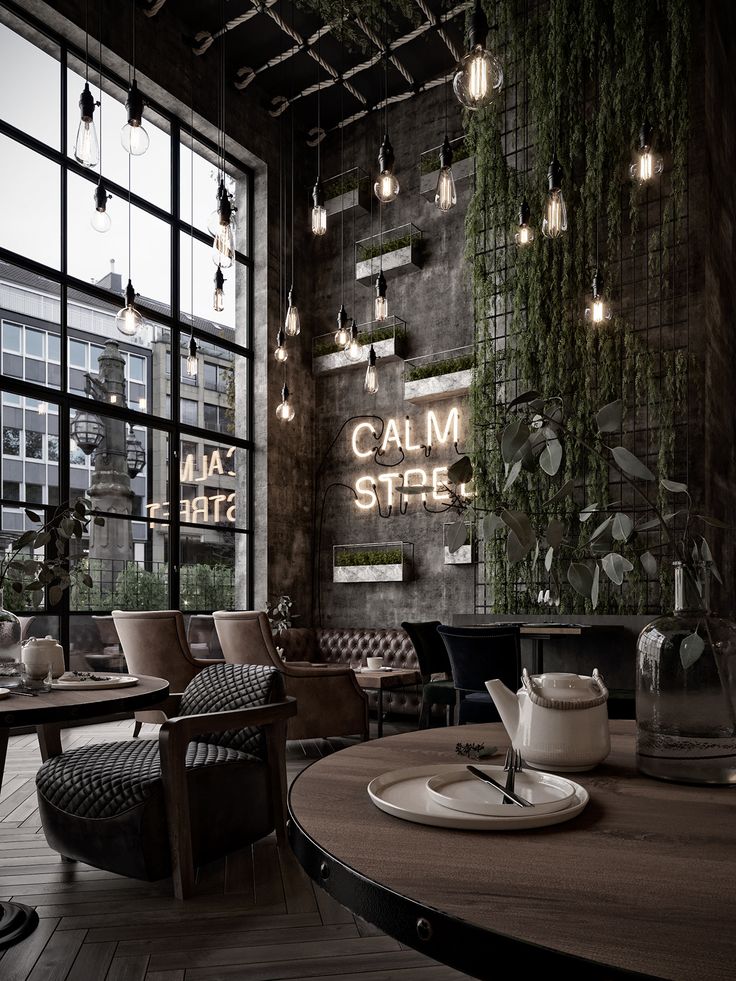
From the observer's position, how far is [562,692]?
1149mm

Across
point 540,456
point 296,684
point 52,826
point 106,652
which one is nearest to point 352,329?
point 296,684

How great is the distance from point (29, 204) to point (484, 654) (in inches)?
210

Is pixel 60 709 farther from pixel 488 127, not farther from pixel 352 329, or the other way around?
pixel 488 127

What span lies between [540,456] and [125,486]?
6.51m

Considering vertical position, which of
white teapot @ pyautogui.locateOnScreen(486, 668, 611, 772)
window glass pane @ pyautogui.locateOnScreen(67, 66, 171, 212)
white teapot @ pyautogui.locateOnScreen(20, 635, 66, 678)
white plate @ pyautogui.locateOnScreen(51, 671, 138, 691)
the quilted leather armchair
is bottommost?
the quilted leather armchair

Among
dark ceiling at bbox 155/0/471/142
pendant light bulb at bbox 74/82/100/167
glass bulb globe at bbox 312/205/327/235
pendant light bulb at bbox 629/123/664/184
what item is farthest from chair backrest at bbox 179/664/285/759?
dark ceiling at bbox 155/0/471/142

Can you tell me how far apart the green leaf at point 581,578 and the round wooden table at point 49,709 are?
1.76m

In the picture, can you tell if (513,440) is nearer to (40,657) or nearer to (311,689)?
(40,657)

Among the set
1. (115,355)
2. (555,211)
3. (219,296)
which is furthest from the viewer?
(115,355)

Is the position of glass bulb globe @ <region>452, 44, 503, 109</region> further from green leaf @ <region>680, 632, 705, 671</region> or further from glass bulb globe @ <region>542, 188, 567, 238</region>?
green leaf @ <region>680, 632, 705, 671</region>

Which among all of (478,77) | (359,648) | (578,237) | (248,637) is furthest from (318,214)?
(359,648)

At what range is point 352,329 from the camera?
21.4ft

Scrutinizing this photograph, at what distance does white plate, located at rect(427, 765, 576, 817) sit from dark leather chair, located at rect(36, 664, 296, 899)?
5.67 feet

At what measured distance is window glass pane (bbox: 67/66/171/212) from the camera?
7148 millimetres
